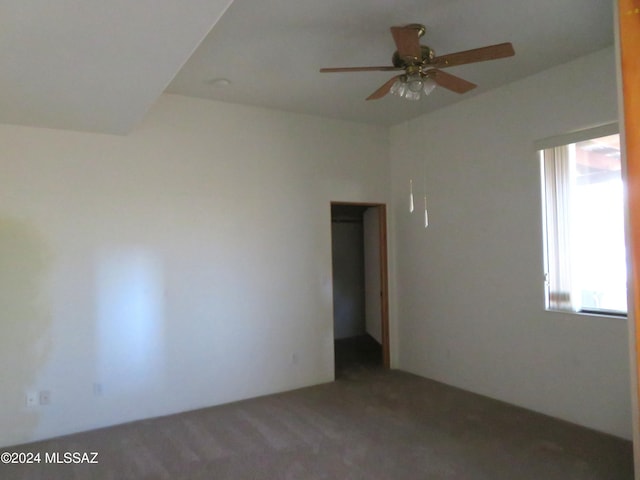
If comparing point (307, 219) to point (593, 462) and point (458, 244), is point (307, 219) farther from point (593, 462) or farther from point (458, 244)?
point (593, 462)

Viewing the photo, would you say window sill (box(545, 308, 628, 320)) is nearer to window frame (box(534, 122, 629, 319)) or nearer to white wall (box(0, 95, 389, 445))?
window frame (box(534, 122, 629, 319))

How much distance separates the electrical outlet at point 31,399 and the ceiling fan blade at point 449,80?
12.8ft

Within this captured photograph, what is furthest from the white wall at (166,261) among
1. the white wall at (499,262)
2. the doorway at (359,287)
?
the white wall at (499,262)

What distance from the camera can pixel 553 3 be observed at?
9.06 feet

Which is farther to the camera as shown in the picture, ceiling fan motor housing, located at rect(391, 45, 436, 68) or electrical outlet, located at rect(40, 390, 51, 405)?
electrical outlet, located at rect(40, 390, 51, 405)

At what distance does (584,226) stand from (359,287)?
432 centimetres

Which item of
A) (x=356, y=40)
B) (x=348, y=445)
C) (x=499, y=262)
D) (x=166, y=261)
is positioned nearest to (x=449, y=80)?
(x=356, y=40)

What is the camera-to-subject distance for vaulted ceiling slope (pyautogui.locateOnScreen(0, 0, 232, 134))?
1944mm

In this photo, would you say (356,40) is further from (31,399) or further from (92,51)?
(31,399)

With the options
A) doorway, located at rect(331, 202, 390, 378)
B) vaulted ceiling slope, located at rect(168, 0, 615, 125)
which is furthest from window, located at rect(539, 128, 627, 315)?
doorway, located at rect(331, 202, 390, 378)

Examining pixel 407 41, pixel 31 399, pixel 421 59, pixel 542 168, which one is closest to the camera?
pixel 407 41

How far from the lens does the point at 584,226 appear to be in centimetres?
369

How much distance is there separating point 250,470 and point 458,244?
2.99 meters

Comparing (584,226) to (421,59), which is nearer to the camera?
(421,59)
